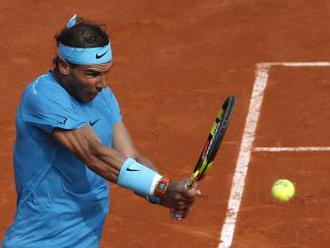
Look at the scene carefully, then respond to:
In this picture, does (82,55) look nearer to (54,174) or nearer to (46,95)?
(46,95)

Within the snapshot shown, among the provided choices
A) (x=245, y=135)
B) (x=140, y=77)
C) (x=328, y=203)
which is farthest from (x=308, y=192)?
(x=140, y=77)

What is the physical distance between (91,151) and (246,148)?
225 inches

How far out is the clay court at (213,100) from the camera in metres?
10.4

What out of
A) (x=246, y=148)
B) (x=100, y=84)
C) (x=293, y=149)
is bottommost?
(x=100, y=84)

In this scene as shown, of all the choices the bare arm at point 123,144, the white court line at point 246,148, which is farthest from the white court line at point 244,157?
the bare arm at point 123,144

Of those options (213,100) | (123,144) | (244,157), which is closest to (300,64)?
(213,100)

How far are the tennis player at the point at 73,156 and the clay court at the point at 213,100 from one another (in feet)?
11.0

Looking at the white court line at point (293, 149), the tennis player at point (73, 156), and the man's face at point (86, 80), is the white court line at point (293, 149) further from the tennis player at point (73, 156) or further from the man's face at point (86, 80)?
the man's face at point (86, 80)

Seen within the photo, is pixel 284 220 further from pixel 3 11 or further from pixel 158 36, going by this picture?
pixel 3 11

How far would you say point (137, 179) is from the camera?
20.4 ft

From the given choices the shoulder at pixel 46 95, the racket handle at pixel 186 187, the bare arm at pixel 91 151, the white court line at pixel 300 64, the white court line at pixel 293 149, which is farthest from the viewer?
the white court line at pixel 300 64

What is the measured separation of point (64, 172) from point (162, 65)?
758 cm

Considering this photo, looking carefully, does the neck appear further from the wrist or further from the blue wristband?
the wrist

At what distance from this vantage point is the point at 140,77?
13695 millimetres
